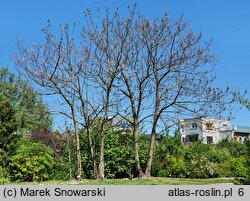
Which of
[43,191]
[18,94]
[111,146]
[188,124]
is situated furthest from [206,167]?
[18,94]

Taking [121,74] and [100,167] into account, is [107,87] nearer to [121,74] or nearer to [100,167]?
[121,74]

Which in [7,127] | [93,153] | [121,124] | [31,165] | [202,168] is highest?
[121,124]

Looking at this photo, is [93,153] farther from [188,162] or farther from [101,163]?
[188,162]

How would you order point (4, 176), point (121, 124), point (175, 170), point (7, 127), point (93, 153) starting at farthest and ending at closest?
point (175, 170)
point (121, 124)
point (7, 127)
point (93, 153)
point (4, 176)

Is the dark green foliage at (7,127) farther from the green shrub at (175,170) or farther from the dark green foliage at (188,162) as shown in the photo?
the green shrub at (175,170)

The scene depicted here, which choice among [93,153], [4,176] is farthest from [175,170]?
[4,176]

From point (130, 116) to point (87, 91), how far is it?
1839 millimetres

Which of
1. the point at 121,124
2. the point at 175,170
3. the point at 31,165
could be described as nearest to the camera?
the point at 31,165

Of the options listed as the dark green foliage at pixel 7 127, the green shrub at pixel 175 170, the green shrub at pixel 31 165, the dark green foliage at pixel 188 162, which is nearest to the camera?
the green shrub at pixel 31 165

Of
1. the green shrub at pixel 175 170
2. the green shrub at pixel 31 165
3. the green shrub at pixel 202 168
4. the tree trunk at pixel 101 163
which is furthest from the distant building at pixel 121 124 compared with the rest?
the green shrub at pixel 202 168

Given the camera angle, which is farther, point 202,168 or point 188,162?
point 188,162

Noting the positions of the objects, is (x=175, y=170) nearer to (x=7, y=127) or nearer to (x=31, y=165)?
(x=31, y=165)

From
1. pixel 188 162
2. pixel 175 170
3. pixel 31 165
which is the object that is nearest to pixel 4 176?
pixel 31 165

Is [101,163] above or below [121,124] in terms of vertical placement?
below
